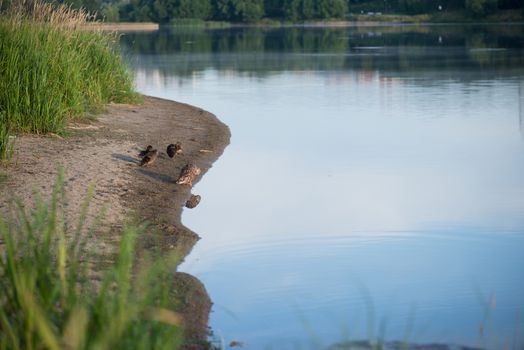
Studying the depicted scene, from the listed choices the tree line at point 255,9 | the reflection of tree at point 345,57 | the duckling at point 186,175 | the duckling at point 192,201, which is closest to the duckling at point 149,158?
the duckling at point 186,175

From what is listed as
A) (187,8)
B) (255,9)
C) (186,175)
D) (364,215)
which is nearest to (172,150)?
Answer: (186,175)

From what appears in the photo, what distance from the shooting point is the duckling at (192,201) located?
938cm

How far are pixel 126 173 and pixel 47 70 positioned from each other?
2142 mm

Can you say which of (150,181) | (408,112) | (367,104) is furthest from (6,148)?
(367,104)

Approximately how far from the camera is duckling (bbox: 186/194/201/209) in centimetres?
938

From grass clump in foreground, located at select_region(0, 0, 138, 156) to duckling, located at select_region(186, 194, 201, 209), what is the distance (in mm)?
1759

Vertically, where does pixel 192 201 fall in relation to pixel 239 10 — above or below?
above

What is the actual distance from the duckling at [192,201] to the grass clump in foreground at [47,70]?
1.76 metres

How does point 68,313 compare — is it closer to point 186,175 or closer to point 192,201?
point 192,201

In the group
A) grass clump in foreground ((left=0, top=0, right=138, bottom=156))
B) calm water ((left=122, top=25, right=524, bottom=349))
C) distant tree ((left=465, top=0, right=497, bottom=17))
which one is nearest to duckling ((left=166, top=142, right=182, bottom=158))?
calm water ((left=122, top=25, right=524, bottom=349))

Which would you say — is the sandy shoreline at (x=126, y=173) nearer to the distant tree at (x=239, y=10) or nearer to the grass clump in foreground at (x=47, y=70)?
the grass clump in foreground at (x=47, y=70)

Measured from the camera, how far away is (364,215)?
30.2 ft

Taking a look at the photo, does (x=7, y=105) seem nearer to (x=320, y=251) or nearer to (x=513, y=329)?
(x=320, y=251)

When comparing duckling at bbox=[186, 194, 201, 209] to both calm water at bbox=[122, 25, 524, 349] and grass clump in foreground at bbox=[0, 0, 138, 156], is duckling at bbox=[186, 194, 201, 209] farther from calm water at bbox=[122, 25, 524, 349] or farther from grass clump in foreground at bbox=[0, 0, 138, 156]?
grass clump in foreground at bbox=[0, 0, 138, 156]
